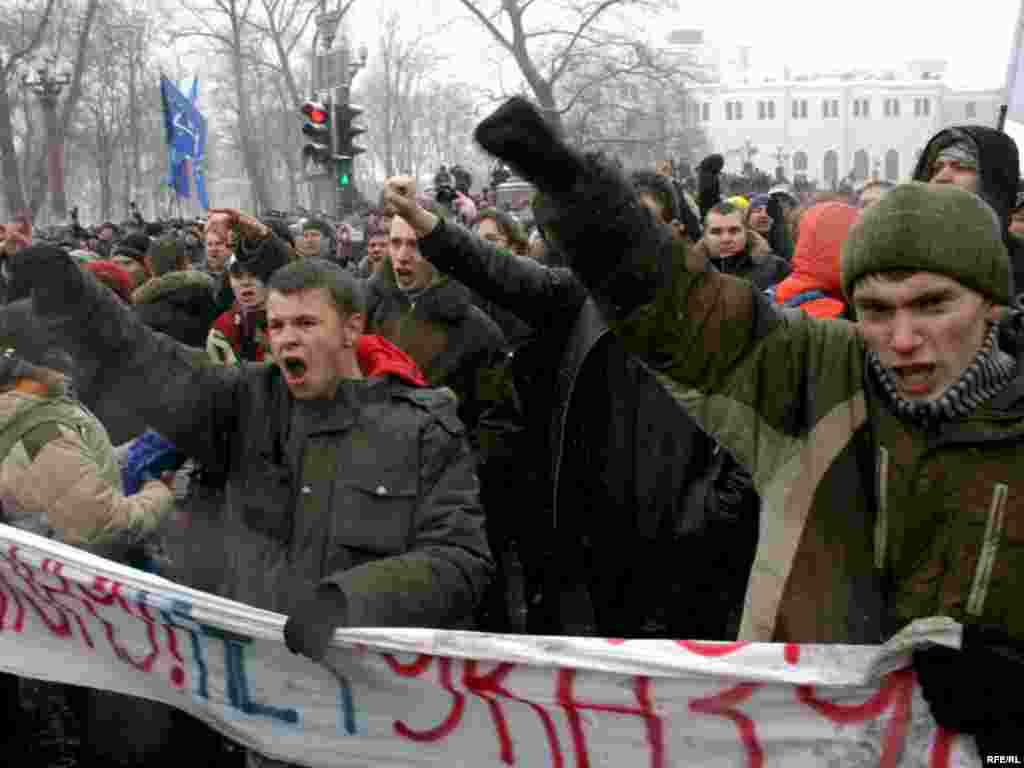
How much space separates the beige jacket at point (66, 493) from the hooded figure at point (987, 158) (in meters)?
2.38

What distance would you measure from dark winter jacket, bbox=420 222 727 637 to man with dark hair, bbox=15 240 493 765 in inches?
35.3

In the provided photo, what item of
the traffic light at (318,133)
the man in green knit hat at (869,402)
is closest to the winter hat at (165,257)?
the traffic light at (318,133)

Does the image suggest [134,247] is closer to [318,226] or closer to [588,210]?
[318,226]

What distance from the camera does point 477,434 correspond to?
15.1ft

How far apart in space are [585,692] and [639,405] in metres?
1.45

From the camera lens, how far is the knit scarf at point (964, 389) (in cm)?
186

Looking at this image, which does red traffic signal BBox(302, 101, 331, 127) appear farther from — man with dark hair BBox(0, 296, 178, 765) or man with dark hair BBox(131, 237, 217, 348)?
man with dark hair BBox(0, 296, 178, 765)

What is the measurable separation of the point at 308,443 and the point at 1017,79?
4505 mm

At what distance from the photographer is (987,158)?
3420mm

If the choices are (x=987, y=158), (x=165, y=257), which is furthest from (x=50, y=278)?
(x=165, y=257)

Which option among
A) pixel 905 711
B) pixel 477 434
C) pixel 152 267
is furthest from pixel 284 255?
pixel 905 711

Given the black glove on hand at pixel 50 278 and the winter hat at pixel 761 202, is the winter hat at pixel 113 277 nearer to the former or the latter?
the black glove on hand at pixel 50 278

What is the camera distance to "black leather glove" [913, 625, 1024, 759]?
1.76 metres

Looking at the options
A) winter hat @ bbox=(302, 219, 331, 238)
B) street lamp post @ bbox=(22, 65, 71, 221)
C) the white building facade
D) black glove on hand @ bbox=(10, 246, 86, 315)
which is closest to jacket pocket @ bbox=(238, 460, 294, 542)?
black glove on hand @ bbox=(10, 246, 86, 315)
